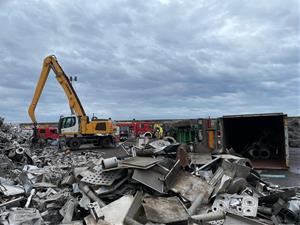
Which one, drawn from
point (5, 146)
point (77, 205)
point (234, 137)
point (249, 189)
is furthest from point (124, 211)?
point (234, 137)

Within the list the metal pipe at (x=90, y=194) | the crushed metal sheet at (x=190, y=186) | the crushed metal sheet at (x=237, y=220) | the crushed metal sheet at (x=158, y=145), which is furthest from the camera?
the crushed metal sheet at (x=158, y=145)

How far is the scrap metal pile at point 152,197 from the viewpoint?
4.57 meters

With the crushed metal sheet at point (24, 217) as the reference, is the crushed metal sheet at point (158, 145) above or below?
above

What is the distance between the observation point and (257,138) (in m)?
14.4

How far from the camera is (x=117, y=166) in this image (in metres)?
5.70

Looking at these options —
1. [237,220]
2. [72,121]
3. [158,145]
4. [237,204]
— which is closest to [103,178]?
[158,145]

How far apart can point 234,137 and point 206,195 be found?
977cm

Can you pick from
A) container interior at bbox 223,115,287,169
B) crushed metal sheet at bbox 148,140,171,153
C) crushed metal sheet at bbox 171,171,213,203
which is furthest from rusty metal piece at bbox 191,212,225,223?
container interior at bbox 223,115,287,169

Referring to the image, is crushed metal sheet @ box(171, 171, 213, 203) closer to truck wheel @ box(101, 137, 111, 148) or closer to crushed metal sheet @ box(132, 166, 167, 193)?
crushed metal sheet @ box(132, 166, 167, 193)

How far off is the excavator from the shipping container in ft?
29.3

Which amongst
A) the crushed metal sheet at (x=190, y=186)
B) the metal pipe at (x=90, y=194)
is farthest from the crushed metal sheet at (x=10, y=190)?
the crushed metal sheet at (x=190, y=186)

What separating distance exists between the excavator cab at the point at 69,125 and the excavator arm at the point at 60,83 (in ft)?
2.06

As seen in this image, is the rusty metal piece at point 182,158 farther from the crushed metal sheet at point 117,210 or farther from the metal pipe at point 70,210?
the metal pipe at point 70,210

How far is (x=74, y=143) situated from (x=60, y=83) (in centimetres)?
399
